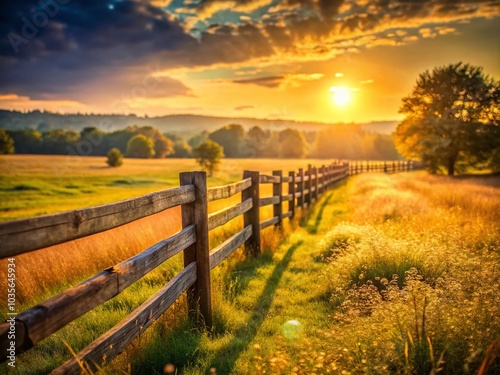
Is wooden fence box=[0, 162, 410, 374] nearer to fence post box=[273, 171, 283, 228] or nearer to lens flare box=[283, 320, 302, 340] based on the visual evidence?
lens flare box=[283, 320, 302, 340]

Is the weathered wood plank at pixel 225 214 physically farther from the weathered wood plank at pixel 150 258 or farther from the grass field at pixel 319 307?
the grass field at pixel 319 307

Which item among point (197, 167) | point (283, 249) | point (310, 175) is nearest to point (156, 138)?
point (197, 167)

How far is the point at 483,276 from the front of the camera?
367 cm

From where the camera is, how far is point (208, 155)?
58.7 m

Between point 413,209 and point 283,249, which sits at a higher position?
point 413,209

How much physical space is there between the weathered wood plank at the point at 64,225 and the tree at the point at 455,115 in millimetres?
32123

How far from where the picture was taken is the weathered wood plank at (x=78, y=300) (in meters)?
1.70

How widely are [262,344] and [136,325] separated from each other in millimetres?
1476

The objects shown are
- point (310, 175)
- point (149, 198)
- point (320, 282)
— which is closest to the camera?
point (149, 198)

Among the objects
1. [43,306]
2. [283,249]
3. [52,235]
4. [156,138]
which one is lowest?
[283,249]

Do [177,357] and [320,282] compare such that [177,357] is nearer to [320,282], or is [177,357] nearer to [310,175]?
[320,282]

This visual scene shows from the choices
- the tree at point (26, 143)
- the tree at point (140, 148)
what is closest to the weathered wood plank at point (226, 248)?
the tree at point (140, 148)

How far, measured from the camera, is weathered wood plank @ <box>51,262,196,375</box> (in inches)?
82.8

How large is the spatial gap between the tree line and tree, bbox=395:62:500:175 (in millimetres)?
71483
